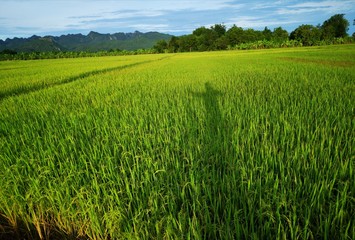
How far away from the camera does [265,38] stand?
272ft

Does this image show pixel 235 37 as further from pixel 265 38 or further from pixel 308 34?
pixel 308 34

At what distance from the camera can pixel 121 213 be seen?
142 centimetres

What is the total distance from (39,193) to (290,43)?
230 feet

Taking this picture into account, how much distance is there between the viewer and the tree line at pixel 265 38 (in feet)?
211

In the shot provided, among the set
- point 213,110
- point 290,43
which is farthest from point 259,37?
point 213,110

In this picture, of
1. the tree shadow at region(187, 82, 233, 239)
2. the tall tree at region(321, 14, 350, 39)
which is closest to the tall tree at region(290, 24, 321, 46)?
the tall tree at region(321, 14, 350, 39)

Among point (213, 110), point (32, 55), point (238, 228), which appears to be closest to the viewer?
point (238, 228)

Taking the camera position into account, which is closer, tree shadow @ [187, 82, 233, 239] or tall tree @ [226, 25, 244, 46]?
tree shadow @ [187, 82, 233, 239]

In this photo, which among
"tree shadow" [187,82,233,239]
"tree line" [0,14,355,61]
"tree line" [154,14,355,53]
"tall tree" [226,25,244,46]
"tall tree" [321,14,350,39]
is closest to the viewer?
"tree shadow" [187,82,233,239]

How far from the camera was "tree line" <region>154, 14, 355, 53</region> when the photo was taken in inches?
2534

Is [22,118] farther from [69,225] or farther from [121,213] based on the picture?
[121,213]

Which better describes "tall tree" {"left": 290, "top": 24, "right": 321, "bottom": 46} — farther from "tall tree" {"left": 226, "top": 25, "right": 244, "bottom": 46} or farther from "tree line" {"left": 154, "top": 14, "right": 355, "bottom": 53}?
"tall tree" {"left": 226, "top": 25, "right": 244, "bottom": 46}

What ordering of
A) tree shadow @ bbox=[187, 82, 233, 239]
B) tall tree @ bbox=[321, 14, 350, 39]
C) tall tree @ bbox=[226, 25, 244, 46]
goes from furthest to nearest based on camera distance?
tall tree @ bbox=[226, 25, 244, 46] → tall tree @ bbox=[321, 14, 350, 39] → tree shadow @ bbox=[187, 82, 233, 239]

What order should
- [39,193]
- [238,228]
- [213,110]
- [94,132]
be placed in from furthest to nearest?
[213,110], [94,132], [39,193], [238,228]
